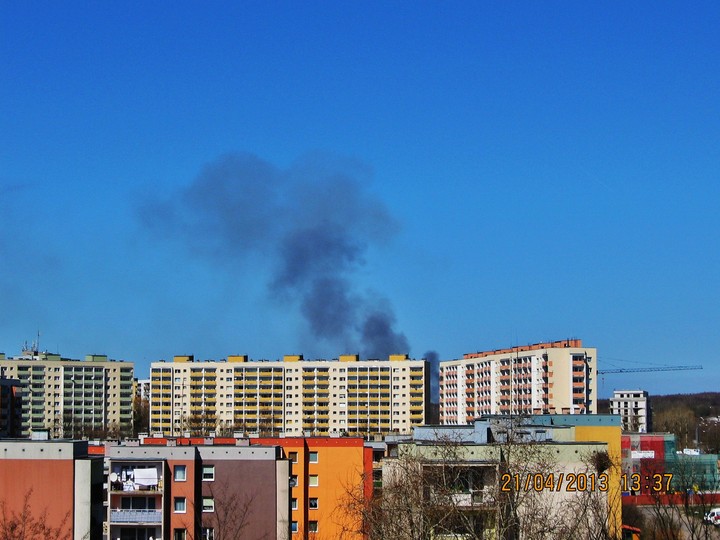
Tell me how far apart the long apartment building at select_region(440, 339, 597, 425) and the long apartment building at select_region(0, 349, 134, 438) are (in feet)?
134

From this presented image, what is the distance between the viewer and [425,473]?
1065 inches

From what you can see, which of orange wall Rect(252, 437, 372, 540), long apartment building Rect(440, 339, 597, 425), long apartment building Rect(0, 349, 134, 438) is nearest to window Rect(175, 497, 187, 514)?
orange wall Rect(252, 437, 372, 540)

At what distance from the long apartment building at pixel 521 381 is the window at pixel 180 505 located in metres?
65.2

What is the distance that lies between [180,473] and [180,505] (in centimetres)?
90

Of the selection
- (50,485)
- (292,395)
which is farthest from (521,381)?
(50,485)

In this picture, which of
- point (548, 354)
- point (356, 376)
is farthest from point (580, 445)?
point (356, 376)

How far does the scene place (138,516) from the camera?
1283 inches

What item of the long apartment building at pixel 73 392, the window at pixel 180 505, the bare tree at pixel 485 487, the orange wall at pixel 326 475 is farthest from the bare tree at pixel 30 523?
the long apartment building at pixel 73 392

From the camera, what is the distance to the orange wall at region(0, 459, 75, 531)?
30.1m

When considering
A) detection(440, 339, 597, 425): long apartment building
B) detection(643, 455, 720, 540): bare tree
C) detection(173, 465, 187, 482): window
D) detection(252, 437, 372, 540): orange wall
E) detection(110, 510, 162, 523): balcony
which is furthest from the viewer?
detection(440, 339, 597, 425): long apartment building

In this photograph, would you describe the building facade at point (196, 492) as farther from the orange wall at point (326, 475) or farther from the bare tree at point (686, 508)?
the bare tree at point (686, 508)

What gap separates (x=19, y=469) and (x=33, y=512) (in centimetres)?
118

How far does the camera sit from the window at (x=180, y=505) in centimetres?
3288

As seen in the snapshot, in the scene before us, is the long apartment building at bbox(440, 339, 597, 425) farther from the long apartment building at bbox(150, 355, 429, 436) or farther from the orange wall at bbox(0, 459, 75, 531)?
the orange wall at bbox(0, 459, 75, 531)
